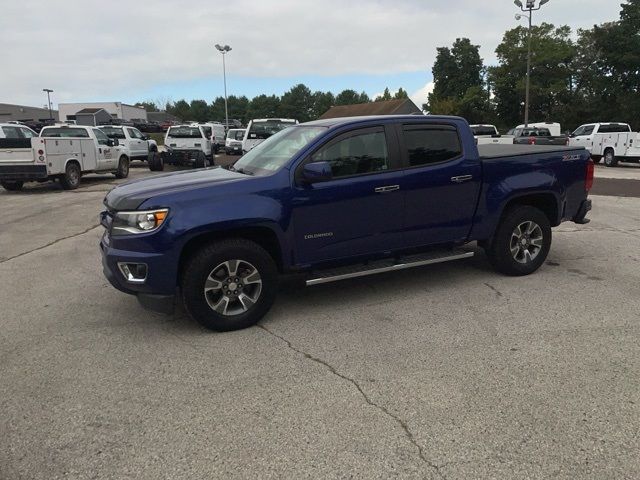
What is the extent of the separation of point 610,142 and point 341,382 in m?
23.4

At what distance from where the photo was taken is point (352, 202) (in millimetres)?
4898

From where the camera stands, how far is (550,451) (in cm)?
285

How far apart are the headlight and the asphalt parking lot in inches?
36.9

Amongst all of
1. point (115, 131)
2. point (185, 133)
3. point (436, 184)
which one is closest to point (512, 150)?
point (436, 184)

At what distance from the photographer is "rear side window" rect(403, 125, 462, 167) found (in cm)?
531

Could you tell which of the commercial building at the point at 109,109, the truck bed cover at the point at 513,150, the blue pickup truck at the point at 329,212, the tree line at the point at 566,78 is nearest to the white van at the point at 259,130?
the truck bed cover at the point at 513,150

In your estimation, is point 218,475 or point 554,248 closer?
point 218,475

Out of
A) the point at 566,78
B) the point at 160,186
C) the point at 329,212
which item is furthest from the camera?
the point at 566,78

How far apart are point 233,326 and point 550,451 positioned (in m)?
2.68

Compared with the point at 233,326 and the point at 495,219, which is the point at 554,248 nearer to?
the point at 495,219

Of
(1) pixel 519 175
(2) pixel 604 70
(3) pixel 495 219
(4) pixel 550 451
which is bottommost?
(4) pixel 550 451

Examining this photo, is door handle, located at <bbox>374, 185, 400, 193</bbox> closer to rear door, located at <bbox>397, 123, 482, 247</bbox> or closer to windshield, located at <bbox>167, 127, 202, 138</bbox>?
rear door, located at <bbox>397, 123, 482, 247</bbox>

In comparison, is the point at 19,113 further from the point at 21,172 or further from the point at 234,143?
the point at 21,172

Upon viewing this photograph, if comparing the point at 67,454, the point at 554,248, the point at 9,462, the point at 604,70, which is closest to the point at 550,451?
the point at 67,454
